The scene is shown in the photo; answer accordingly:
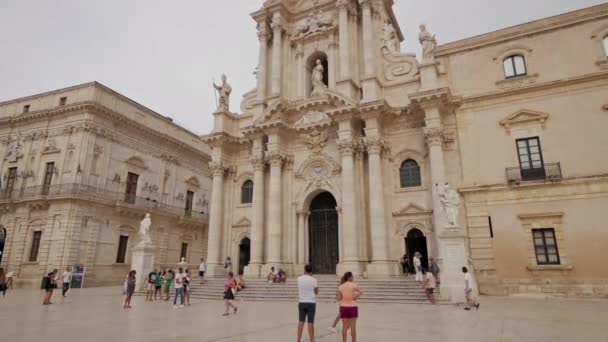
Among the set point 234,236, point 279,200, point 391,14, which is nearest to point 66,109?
point 234,236

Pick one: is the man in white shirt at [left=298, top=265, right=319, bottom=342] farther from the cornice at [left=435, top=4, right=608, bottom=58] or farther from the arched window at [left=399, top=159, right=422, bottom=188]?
the cornice at [left=435, top=4, right=608, bottom=58]

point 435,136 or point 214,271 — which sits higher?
point 435,136

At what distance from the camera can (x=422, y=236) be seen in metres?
19.7

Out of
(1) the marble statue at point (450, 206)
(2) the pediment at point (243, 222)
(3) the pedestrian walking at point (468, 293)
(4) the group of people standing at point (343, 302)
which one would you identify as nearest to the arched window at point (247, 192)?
(2) the pediment at point (243, 222)

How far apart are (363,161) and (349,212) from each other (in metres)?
3.09

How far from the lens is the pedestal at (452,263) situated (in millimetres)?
14258

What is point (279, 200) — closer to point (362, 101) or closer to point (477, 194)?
point (362, 101)

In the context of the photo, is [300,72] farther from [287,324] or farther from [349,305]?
[349,305]

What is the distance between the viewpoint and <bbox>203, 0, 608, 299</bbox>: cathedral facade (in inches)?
663

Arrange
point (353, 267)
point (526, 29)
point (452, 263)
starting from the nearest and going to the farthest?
point (452, 263) → point (353, 267) → point (526, 29)

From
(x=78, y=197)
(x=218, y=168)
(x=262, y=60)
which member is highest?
(x=262, y=60)

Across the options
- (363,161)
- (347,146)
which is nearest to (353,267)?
(363,161)

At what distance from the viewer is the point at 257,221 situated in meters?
22.1

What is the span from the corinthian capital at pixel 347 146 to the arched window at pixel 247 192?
7071 mm
